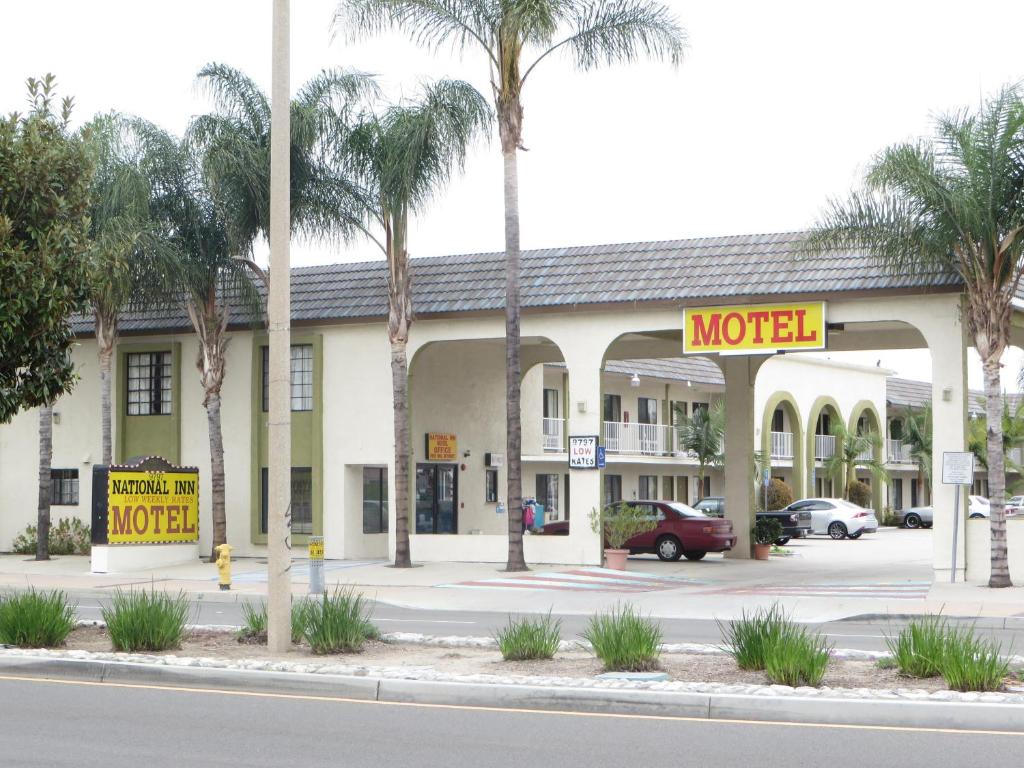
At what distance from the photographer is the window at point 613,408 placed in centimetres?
5169

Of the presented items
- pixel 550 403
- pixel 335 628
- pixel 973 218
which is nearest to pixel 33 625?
pixel 335 628

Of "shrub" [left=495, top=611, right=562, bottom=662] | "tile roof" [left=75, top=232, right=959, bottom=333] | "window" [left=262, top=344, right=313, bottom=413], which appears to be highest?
"tile roof" [left=75, top=232, right=959, bottom=333]

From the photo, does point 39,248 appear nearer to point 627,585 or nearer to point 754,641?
point 754,641

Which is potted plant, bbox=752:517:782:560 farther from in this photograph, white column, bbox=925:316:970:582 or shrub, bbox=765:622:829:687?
shrub, bbox=765:622:829:687

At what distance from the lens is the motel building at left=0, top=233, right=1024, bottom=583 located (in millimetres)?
26078

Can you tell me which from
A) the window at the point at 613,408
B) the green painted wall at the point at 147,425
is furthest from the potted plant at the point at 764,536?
the window at the point at 613,408

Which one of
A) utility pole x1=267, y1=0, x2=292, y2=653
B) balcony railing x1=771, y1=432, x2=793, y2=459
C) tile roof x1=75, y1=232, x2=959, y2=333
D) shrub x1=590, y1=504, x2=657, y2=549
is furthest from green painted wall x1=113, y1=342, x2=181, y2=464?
balcony railing x1=771, y1=432, x2=793, y2=459

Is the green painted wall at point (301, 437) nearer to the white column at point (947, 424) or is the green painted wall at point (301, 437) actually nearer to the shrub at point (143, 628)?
the white column at point (947, 424)

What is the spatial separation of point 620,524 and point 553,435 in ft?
66.2

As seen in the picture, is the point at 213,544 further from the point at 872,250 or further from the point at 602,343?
the point at 872,250

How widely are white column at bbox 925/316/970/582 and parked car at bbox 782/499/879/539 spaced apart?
74.9 ft

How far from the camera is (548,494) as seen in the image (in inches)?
1943

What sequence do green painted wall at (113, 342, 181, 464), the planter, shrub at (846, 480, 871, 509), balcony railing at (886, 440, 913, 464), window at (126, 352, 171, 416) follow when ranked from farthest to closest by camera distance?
balcony railing at (886, 440, 913, 464) < shrub at (846, 480, 871, 509) < window at (126, 352, 171, 416) < green painted wall at (113, 342, 181, 464) < the planter

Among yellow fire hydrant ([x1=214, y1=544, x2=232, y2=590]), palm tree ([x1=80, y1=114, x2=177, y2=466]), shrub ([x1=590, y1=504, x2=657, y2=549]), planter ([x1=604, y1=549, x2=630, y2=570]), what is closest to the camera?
yellow fire hydrant ([x1=214, y1=544, x2=232, y2=590])
